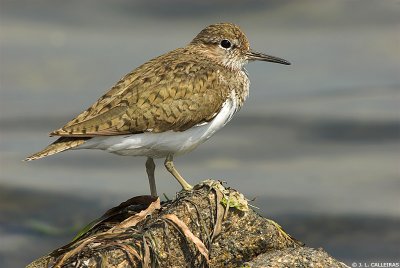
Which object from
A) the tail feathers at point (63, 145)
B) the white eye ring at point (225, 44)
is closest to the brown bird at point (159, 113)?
the tail feathers at point (63, 145)

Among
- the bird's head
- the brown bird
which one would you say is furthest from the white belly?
the bird's head

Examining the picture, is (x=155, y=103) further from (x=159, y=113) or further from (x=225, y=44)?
(x=225, y=44)

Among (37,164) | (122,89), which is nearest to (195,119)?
(122,89)

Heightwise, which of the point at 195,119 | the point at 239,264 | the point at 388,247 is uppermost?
the point at 195,119

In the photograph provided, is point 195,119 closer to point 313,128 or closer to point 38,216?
point 38,216

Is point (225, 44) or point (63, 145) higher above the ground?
point (225, 44)

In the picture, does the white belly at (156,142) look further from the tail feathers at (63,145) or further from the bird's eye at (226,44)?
the bird's eye at (226,44)

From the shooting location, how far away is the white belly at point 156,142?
11.1 metres

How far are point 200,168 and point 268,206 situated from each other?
1.55 metres

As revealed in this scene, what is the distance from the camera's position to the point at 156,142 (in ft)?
36.6

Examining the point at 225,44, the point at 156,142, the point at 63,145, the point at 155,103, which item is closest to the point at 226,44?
the point at 225,44

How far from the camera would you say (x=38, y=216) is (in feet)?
53.7

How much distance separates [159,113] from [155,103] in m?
0.13

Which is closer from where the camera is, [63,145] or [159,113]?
[63,145]
